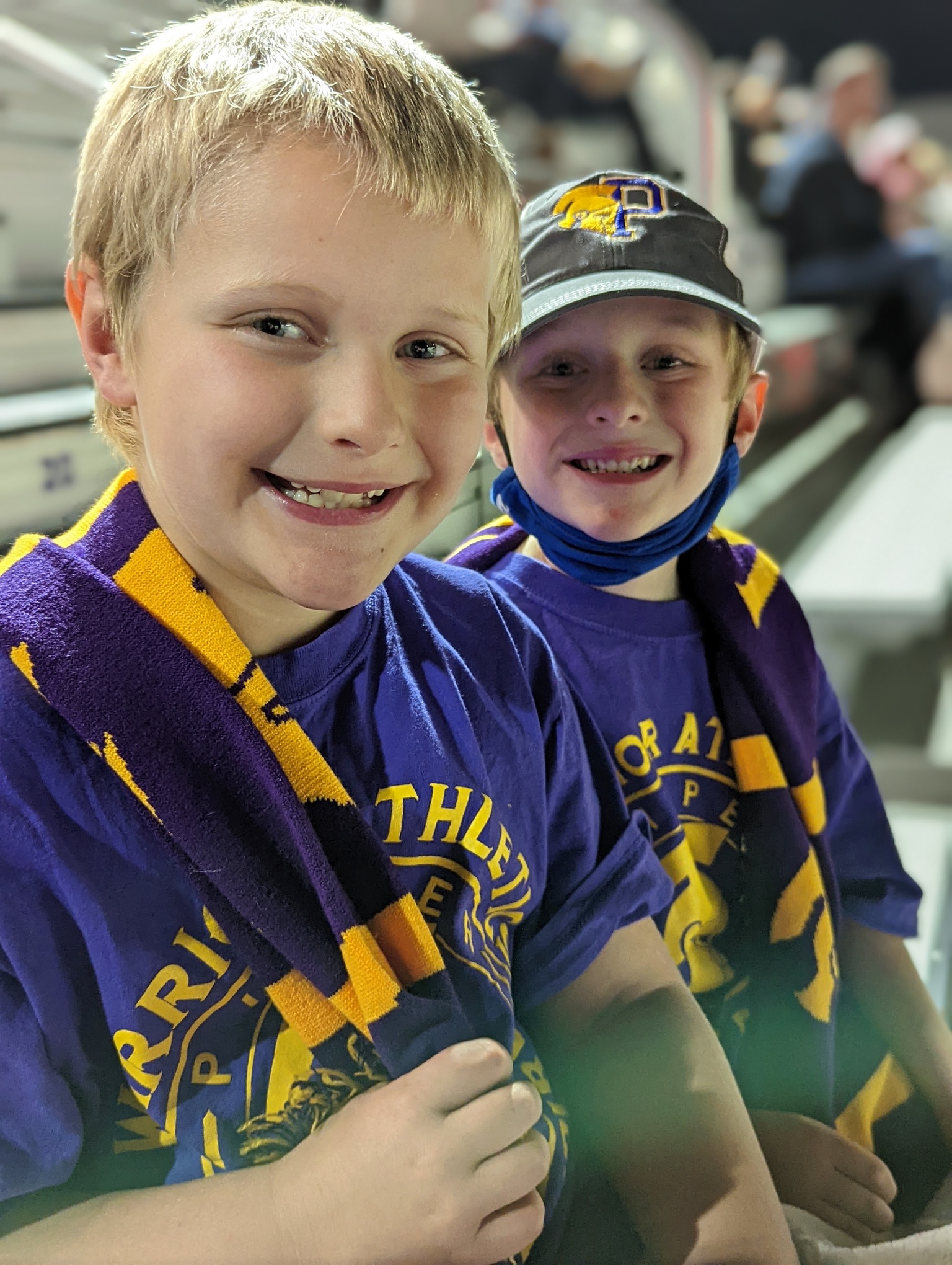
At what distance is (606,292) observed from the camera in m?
0.74

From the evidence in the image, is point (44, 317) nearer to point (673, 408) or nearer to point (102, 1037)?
point (673, 408)

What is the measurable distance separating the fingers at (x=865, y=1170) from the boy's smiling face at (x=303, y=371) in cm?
56

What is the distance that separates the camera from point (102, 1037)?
53 cm

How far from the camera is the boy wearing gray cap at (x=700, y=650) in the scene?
77 centimetres

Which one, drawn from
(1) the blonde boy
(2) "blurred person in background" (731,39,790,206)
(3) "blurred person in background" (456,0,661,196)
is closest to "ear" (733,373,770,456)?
(1) the blonde boy

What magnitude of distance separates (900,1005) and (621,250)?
2.09 ft

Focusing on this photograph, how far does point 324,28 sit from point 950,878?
1.09m

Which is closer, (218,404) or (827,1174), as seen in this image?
(218,404)

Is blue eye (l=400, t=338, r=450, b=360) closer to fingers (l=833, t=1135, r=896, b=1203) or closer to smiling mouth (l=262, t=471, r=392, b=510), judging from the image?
smiling mouth (l=262, t=471, r=392, b=510)

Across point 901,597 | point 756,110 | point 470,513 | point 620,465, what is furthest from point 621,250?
point 756,110

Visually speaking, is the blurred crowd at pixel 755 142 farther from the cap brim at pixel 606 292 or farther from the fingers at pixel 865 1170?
the fingers at pixel 865 1170

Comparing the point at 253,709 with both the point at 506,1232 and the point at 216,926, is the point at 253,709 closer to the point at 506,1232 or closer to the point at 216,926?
the point at 216,926

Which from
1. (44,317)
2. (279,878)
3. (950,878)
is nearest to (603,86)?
(44,317)

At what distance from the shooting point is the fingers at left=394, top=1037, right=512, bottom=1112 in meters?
0.52
